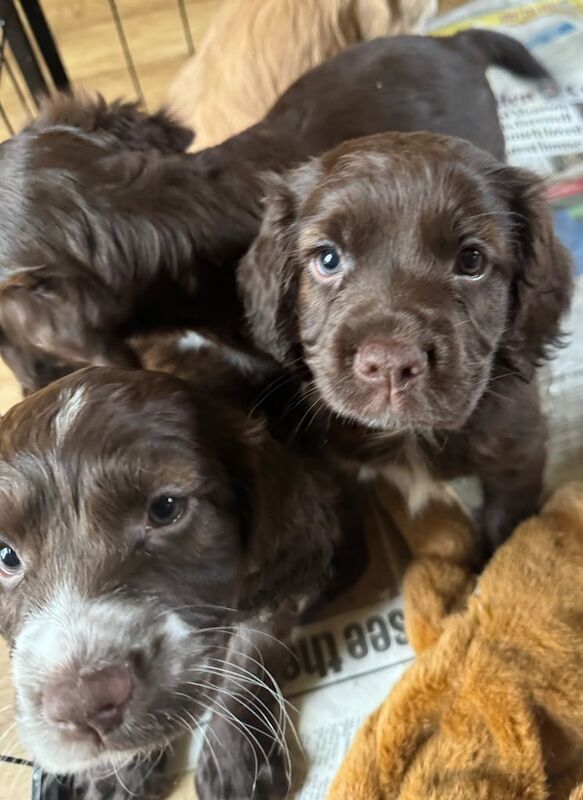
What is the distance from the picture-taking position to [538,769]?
1.21 meters

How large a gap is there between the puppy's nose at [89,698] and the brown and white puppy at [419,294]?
475 mm

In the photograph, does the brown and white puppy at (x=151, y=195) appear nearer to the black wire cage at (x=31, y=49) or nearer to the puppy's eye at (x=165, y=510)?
the puppy's eye at (x=165, y=510)

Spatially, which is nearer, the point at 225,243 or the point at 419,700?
the point at 419,700

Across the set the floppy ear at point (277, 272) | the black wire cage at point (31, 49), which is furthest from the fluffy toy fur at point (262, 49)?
the floppy ear at point (277, 272)

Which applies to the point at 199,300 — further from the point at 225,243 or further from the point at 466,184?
the point at 466,184

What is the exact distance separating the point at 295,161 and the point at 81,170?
1.33ft

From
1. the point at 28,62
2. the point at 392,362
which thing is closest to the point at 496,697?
the point at 392,362

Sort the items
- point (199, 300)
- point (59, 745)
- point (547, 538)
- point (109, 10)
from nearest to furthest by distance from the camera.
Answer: point (59, 745)
point (547, 538)
point (199, 300)
point (109, 10)

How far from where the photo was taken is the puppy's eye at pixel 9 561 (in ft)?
3.41

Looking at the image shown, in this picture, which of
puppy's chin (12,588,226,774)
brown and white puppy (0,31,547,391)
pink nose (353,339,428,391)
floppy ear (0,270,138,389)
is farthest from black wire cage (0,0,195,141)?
puppy's chin (12,588,226,774)

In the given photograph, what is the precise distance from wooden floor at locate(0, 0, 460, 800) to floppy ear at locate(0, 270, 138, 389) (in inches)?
55.4

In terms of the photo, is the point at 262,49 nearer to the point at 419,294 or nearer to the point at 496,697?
the point at 419,294

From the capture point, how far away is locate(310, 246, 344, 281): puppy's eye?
128 cm

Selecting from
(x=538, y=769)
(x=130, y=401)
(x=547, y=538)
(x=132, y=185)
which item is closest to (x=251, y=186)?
(x=132, y=185)
